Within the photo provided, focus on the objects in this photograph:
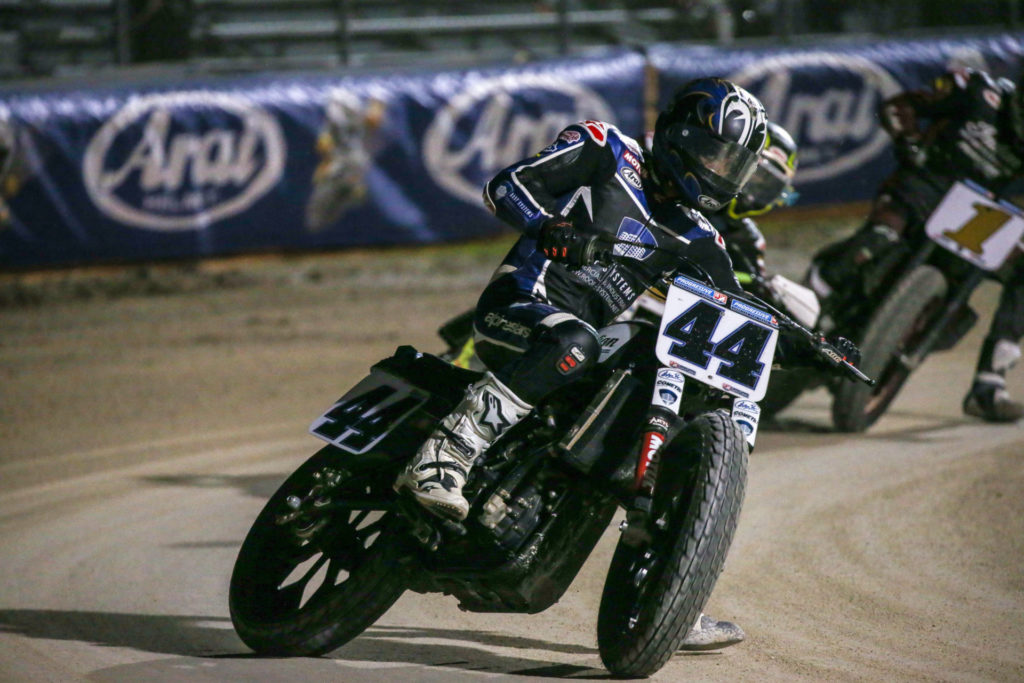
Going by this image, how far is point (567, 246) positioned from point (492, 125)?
8989mm

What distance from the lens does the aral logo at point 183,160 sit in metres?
11.2

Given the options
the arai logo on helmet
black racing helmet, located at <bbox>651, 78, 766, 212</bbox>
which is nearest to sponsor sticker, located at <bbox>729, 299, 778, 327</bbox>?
black racing helmet, located at <bbox>651, 78, 766, 212</bbox>

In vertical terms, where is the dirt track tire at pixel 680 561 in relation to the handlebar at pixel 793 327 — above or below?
below

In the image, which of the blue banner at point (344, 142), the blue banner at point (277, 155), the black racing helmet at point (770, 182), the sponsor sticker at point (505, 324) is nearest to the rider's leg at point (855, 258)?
the black racing helmet at point (770, 182)

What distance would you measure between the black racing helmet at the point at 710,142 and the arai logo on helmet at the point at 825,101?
9.47 metres

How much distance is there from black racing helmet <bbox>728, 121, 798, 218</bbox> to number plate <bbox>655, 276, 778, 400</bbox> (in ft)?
8.11

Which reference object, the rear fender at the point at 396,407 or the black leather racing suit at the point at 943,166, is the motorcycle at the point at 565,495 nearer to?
the rear fender at the point at 396,407

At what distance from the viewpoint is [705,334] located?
12.1 feet

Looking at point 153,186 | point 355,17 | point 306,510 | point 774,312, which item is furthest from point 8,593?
point 355,17

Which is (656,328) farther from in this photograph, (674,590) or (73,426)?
(73,426)

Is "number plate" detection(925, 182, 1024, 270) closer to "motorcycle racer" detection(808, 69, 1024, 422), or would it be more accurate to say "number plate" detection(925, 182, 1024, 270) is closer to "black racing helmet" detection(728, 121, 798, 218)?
"motorcycle racer" detection(808, 69, 1024, 422)

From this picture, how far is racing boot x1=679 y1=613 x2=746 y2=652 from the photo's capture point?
4035 mm

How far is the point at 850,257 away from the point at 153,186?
660cm

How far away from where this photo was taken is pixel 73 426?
24.8 feet
